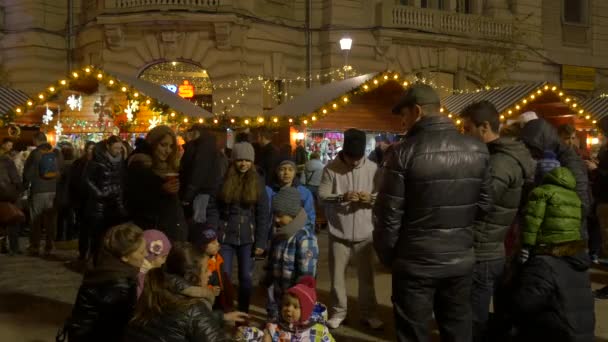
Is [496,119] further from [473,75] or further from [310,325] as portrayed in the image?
[473,75]

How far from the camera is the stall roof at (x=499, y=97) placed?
1422 cm

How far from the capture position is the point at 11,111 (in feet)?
43.9

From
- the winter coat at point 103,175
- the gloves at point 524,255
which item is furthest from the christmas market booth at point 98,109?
the gloves at point 524,255

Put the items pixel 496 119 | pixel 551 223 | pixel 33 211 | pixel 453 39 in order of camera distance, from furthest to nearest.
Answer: pixel 453 39 < pixel 33 211 < pixel 496 119 < pixel 551 223

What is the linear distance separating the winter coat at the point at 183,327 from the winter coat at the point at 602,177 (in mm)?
6230

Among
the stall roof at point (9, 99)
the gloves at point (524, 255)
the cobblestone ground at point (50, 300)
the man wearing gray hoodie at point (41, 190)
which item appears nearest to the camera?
the gloves at point (524, 255)

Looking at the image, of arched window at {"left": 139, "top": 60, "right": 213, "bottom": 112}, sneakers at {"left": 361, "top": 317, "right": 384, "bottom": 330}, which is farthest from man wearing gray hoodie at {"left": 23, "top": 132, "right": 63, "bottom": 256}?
arched window at {"left": 139, "top": 60, "right": 213, "bottom": 112}

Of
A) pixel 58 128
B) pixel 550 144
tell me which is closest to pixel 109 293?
pixel 550 144

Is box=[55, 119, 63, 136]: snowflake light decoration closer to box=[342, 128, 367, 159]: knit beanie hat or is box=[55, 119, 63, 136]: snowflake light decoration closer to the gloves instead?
box=[342, 128, 367, 159]: knit beanie hat

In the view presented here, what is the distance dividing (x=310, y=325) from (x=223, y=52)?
16.7m

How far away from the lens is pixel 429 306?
13.6 ft

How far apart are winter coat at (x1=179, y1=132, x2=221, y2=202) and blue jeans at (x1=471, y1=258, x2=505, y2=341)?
2.90m

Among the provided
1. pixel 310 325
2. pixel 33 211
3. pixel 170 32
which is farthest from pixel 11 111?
pixel 310 325

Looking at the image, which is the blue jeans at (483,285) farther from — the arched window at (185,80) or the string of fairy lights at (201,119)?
the arched window at (185,80)
